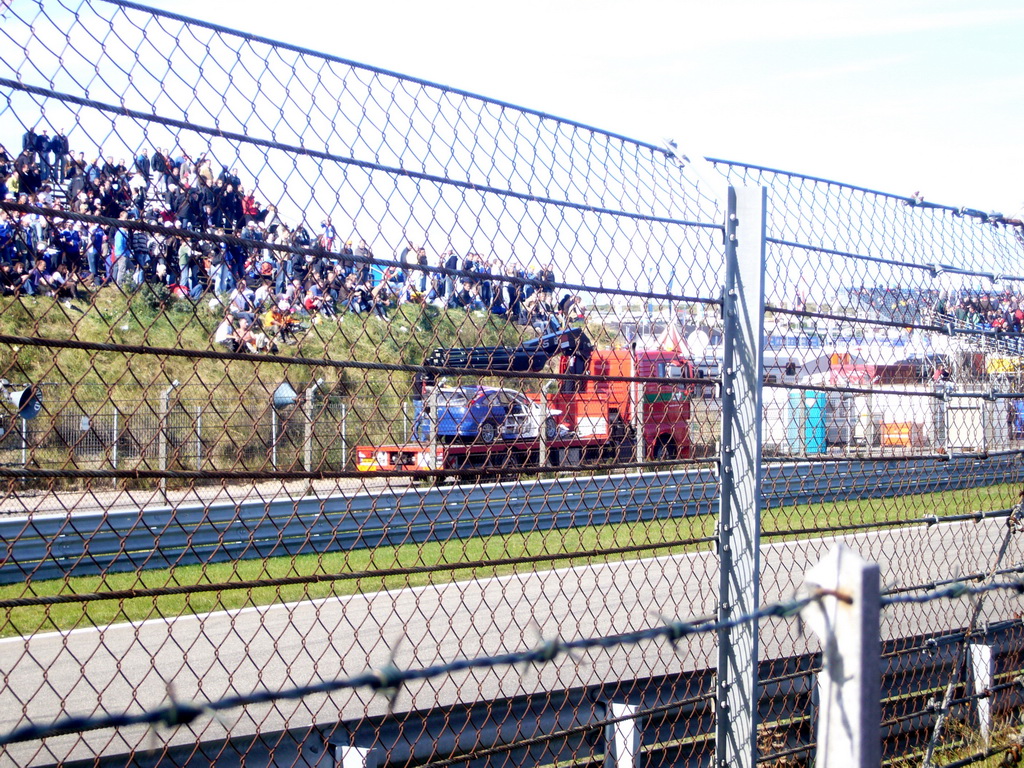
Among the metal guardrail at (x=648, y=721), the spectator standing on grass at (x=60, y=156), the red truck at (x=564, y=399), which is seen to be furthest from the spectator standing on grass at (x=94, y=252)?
the metal guardrail at (x=648, y=721)

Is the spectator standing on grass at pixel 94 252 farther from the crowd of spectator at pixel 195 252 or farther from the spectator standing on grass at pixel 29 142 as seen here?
the spectator standing on grass at pixel 29 142

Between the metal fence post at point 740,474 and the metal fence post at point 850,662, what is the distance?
141 centimetres

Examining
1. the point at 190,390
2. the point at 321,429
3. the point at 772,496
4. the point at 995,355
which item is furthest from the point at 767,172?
the point at 190,390

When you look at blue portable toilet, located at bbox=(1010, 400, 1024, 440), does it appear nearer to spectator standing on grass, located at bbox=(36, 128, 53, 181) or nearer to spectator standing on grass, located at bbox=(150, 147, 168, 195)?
spectator standing on grass, located at bbox=(150, 147, 168, 195)

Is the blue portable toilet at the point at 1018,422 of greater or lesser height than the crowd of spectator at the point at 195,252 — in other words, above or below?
below

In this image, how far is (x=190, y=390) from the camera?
14.1 metres

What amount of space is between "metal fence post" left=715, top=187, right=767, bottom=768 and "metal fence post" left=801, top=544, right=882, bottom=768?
1407mm

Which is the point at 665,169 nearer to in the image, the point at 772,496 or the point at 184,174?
the point at 772,496

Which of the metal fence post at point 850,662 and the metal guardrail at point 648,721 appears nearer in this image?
the metal fence post at point 850,662

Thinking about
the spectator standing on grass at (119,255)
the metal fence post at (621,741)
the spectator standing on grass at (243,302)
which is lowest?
the metal fence post at (621,741)

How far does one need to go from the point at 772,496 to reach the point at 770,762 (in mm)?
1085

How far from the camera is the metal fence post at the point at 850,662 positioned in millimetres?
1611

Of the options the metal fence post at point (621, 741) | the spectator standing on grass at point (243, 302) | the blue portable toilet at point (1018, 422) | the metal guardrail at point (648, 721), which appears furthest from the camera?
the blue portable toilet at point (1018, 422)

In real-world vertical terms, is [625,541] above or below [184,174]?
below
